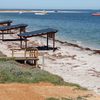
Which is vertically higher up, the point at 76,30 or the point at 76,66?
the point at 76,66

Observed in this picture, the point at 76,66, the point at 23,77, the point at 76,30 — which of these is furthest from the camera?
the point at 76,30

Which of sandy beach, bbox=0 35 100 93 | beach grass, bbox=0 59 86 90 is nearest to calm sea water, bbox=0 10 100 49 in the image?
sandy beach, bbox=0 35 100 93

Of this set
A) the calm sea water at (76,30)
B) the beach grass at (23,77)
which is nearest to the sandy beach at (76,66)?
the beach grass at (23,77)

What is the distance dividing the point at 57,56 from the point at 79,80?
1175cm

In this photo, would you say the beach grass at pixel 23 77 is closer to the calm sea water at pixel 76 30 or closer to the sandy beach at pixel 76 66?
the sandy beach at pixel 76 66

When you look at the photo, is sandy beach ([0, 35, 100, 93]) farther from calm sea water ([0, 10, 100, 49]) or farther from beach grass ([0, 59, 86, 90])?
calm sea water ([0, 10, 100, 49])

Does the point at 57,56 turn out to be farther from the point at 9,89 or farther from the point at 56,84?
the point at 9,89

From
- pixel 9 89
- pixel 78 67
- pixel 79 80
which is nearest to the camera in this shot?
pixel 9 89

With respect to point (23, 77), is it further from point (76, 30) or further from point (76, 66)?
point (76, 30)

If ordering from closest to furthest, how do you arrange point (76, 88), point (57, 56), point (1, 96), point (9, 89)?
1. point (1, 96)
2. point (9, 89)
3. point (76, 88)
4. point (57, 56)

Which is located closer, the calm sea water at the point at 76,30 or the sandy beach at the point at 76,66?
the sandy beach at the point at 76,66

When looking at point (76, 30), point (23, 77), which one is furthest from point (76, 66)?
point (76, 30)

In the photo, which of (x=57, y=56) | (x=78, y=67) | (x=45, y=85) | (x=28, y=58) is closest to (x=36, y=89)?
(x=45, y=85)

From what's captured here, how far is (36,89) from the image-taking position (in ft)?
59.2
